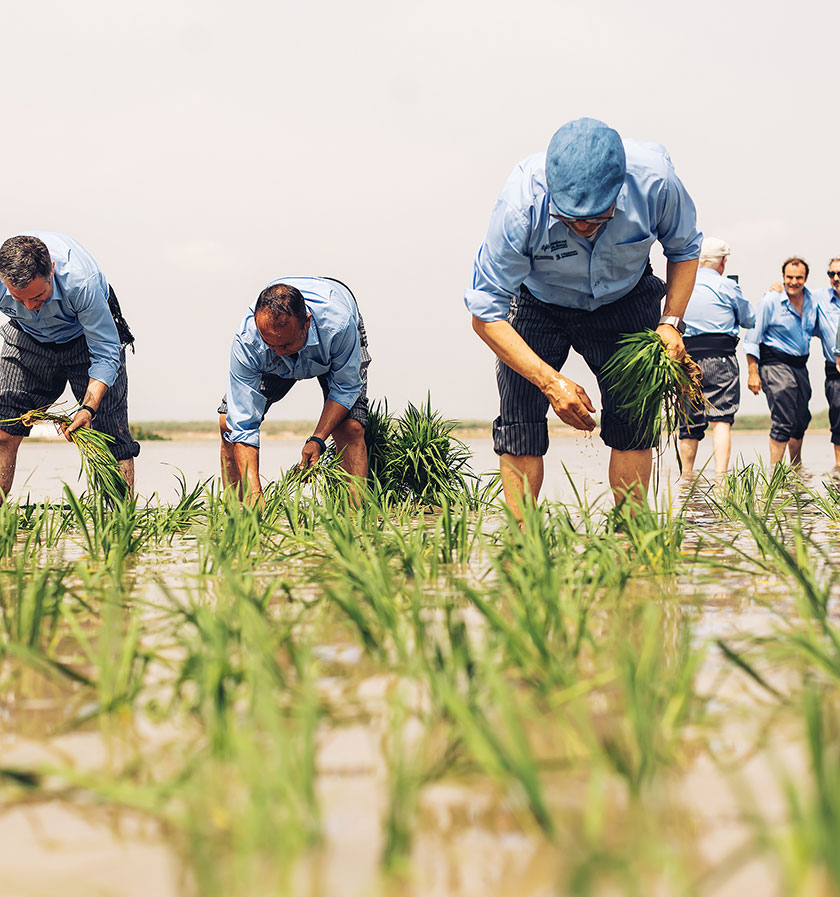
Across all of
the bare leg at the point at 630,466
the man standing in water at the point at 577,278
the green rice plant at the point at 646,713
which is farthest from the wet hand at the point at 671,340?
the green rice plant at the point at 646,713

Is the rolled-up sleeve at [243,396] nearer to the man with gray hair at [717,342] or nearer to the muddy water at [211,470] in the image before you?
the muddy water at [211,470]

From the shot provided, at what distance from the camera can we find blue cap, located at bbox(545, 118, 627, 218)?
9.57ft

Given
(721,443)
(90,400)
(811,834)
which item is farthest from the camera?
(721,443)

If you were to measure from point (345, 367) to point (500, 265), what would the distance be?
167 centimetres

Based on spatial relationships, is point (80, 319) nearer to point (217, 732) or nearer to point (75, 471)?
Answer: point (217, 732)

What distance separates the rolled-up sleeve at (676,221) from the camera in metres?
3.35

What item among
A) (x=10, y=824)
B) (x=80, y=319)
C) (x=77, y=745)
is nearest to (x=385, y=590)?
(x=77, y=745)

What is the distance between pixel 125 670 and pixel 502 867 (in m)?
0.79

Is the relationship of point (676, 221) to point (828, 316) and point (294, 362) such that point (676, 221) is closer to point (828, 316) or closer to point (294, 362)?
point (294, 362)

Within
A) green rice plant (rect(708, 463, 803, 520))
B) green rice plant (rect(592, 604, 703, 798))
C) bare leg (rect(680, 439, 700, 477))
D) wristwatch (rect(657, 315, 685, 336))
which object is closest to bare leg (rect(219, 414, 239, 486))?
wristwatch (rect(657, 315, 685, 336))

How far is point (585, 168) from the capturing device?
2914 millimetres

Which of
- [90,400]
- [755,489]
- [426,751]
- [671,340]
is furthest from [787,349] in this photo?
[426,751]

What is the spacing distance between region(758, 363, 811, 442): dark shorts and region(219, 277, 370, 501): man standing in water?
4.40 metres

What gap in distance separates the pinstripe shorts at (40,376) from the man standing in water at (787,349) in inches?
218
